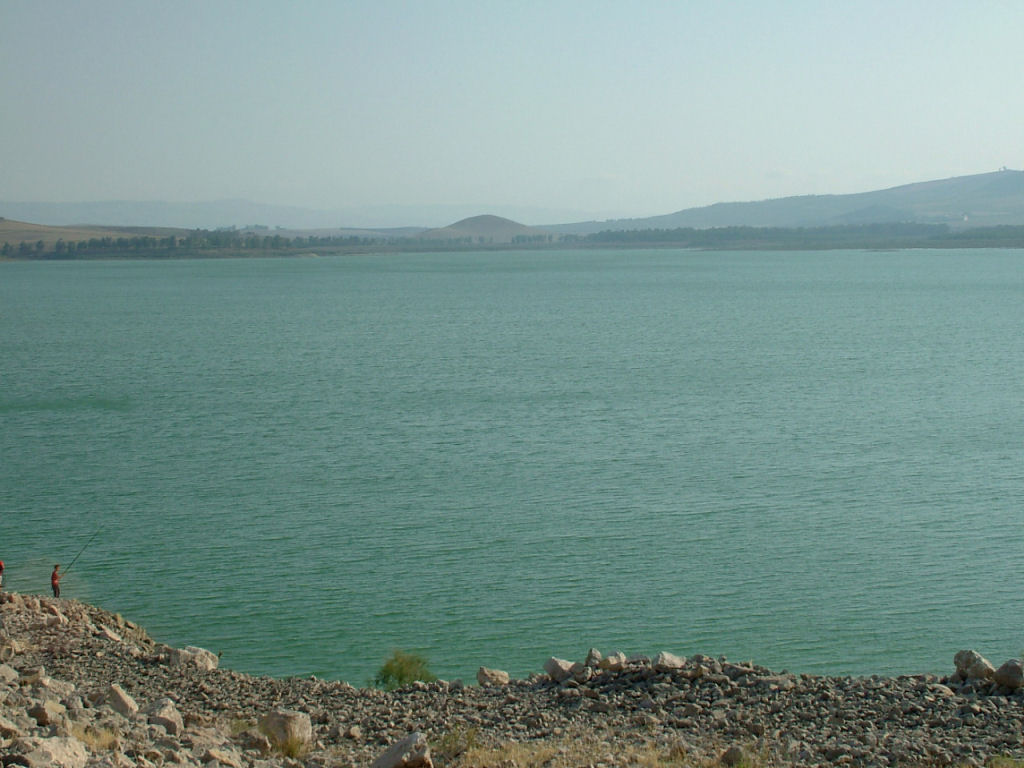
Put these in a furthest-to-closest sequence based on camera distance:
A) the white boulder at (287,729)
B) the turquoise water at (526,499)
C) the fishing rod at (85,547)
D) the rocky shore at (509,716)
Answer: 1. the fishing rod at (85,547)
2. the turquoise water at (526,499)
3. the white boulder at (287,729)
4. the rocky shore at (509,716)

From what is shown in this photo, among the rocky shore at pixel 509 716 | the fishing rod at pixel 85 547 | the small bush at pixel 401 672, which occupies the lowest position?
the small bush at pixel 401 672

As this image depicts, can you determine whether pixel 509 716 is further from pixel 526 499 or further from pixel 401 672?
pixel 526 499

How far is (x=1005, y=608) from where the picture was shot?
57.9 feet

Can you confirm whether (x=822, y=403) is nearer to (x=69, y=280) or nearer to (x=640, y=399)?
(x=640, y=399)

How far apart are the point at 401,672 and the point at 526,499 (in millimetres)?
9467

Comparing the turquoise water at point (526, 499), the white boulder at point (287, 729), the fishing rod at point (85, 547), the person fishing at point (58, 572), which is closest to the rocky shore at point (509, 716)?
the white boulder at point (287, 729)

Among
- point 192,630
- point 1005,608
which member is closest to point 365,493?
point 192,630

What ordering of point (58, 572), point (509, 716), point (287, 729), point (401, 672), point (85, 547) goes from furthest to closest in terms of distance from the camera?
point (85, 547) → point (58, 572) → point (401, 672) → point (509, 716) → point (287, 729)

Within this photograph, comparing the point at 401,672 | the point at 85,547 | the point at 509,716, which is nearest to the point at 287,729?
the point at 509,716

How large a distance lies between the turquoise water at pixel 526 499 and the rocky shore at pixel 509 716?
3.01 metres

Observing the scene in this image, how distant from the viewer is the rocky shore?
31.7 feet

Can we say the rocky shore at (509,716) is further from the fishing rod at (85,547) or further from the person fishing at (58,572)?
the fishing rod at (85,547)

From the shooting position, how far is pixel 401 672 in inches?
571

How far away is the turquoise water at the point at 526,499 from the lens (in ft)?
55.9
